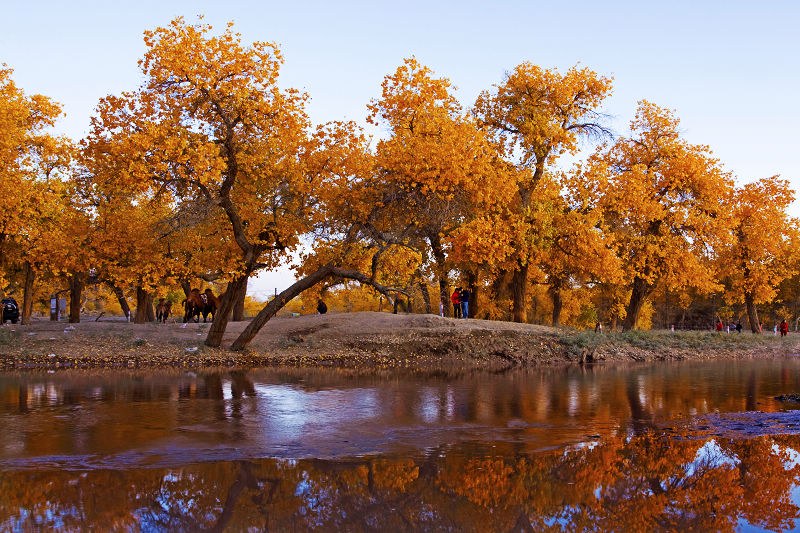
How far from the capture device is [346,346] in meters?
25.8

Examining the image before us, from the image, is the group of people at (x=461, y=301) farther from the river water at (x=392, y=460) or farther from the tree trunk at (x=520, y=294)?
the river water at (x=392, y=460)

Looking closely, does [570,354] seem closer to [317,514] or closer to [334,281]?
[334,281]

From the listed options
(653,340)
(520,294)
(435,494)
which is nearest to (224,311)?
(520,294)

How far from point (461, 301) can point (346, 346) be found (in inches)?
403

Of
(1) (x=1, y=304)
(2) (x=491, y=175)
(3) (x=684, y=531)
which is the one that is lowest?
(3) (x=684, y=531)

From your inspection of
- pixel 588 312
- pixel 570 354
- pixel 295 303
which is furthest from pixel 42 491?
pixel 295 303

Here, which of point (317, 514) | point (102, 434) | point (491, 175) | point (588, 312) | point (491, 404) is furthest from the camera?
point (588, 312)

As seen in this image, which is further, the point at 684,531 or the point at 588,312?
the point at 588,312

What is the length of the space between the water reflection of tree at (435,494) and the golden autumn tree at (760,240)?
36528mm

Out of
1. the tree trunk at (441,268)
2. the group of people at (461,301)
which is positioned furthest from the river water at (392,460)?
the group of people at (461,301)

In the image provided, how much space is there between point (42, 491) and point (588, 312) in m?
73.5

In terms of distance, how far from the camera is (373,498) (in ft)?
22.0

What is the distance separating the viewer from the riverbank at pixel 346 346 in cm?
2192

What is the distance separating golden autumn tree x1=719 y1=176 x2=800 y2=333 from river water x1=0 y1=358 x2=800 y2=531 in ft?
102
